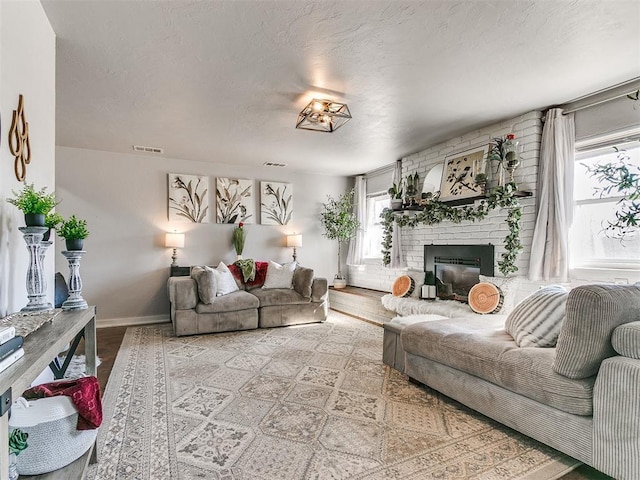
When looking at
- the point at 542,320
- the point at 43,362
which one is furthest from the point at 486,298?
the point at 43,362

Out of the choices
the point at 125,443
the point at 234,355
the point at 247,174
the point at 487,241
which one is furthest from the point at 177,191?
the point at 487,241

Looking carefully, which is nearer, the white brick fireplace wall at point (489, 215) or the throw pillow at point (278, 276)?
the white brick fireplace wall at point (489, 215)

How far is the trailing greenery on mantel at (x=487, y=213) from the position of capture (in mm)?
3527

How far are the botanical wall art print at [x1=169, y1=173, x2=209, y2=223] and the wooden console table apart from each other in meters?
3.59

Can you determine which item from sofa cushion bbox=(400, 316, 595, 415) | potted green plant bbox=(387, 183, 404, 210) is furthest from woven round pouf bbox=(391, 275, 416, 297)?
sofa cushion bbox=(400, 316, 595, 415)

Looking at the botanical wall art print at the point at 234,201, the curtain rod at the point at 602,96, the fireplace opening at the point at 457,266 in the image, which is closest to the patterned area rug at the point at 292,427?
the fireplace opening at the point at 457,266

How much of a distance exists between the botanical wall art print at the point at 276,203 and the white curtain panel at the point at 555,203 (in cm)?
379

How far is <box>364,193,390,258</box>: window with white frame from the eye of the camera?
6105 millimetres

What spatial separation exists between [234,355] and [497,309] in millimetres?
2654

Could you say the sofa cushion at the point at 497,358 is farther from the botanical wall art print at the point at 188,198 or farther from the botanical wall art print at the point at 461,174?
the botanical wall art print at the point at 188,198

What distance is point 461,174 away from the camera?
13.5 feet

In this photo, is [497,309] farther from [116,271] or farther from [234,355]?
[116,271]

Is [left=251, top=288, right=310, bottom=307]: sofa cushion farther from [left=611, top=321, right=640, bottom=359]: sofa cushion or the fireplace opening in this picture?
[left=611, top=321, right=640, bottom=359]: sofa cushion

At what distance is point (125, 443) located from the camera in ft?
6.07
